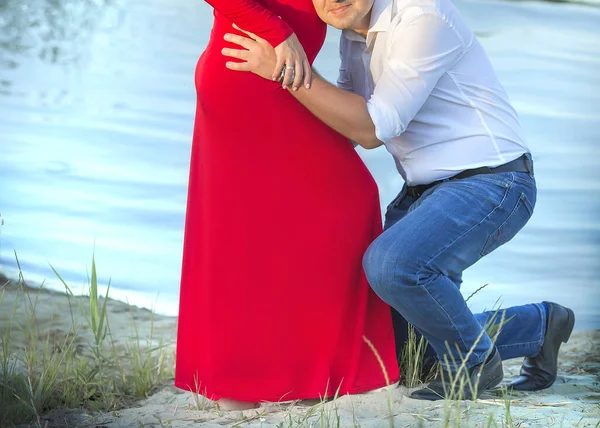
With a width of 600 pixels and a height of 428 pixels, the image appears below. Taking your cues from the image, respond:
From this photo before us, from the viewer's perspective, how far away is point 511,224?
245 centimetres

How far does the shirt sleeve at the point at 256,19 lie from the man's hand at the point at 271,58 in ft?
0.06

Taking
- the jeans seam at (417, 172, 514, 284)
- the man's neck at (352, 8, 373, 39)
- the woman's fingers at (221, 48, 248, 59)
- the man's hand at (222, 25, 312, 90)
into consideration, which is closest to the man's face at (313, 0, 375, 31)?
the man's neck at (352, 8, 373, 39)

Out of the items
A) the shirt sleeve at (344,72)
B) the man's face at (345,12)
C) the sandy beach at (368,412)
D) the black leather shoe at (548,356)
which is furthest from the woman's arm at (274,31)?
the black leather shoe at (548,356)

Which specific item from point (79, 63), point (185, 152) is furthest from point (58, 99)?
point (185, 152)

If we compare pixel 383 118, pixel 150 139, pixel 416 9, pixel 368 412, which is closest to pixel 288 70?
pixel 383 118

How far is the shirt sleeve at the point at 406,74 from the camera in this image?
226 centimetres

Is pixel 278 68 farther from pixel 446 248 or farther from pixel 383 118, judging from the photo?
pixel 446 248

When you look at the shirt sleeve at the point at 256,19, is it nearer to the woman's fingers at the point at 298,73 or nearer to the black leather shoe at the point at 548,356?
the woman's fingers at the point at 298,73

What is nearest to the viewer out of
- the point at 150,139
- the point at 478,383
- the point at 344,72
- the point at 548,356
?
the point at 478,383

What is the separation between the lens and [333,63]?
546cm

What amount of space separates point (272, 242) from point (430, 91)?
56 cm

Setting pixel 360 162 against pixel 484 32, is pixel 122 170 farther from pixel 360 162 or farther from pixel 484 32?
pixel 360 162

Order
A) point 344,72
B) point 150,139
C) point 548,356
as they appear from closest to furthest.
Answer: point 344,72 < point 548,356 < point 150,139

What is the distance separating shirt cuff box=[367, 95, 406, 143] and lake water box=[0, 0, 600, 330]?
2.43m
